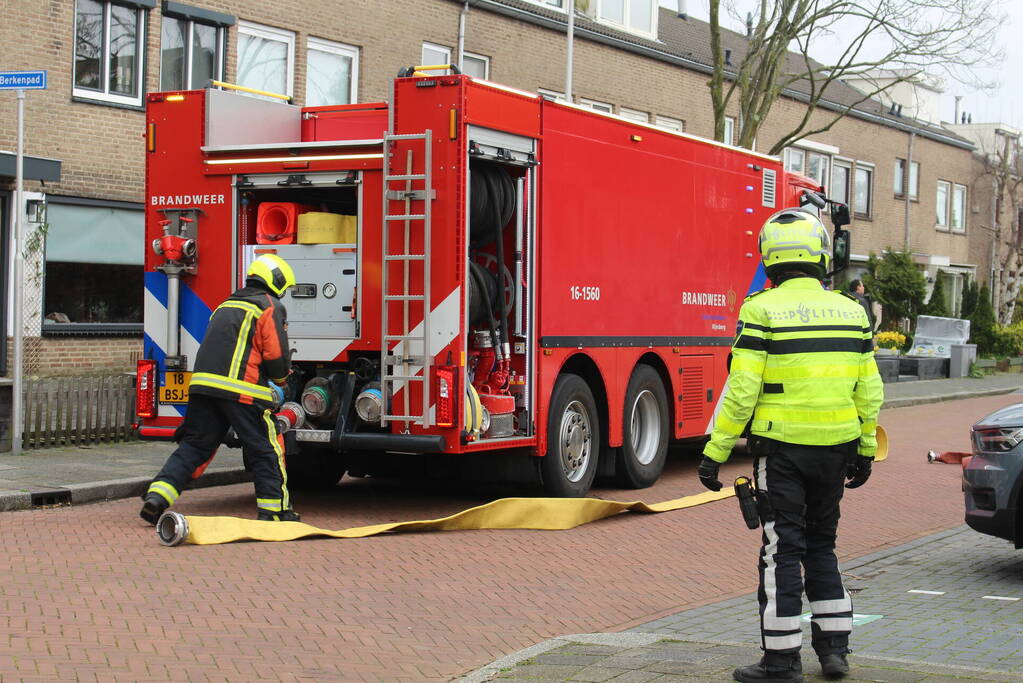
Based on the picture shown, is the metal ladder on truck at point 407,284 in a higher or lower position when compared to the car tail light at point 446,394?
higher

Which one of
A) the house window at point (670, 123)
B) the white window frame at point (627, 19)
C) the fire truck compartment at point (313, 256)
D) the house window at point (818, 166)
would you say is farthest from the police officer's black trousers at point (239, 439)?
the house window at point (818, 166)

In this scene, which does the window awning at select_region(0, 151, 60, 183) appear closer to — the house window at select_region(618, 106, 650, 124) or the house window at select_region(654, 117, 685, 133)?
the house window at select_region(618, 106, 650, 124)

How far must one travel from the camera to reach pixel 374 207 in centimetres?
1003

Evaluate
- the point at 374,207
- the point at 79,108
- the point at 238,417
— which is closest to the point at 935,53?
the point at 79,108

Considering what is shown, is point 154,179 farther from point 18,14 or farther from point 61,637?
point 18,14

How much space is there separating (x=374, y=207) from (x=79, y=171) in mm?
9182

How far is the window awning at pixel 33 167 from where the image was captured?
646 inches

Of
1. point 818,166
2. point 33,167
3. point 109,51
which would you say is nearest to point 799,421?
point 33,167

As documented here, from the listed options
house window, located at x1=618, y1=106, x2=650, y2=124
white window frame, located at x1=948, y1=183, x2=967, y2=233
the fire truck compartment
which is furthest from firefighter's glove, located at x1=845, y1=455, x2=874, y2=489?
white window frame, located at x1=948, y1=183, x2=967, y2=233

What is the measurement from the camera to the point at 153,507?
9164 mm

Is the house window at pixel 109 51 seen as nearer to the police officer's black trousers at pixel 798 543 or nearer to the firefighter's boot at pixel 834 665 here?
the police officer's black trousers at pixel 798 543

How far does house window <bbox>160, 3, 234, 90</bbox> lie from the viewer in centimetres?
1911

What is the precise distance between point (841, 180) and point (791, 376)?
112ft

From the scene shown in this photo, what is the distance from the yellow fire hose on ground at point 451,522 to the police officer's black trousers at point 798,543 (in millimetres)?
4013
